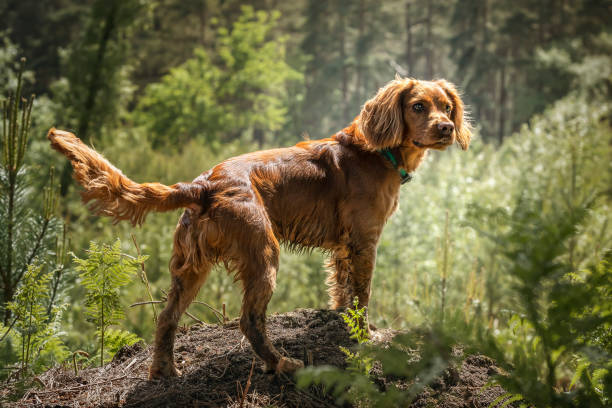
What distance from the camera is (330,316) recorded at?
130 inches

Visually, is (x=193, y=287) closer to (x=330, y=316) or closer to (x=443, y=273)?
(x=330, y=316)

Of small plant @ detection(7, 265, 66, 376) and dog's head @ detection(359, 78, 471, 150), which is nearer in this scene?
small plant @ detection(7, 265, 66, 376)

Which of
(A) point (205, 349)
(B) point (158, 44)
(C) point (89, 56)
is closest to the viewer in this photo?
(A) point (205, 349)

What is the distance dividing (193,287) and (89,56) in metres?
5.60

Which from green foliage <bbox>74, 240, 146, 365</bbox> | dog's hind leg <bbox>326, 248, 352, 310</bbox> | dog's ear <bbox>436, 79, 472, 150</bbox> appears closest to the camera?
green foliage <bbox>74, 240, 146, 365</bbox>

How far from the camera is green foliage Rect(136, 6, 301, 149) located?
16.2m

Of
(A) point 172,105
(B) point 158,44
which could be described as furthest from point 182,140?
(B) point 158,44

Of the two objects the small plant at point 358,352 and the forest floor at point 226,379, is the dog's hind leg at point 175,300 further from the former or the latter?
the small plant at point 358,352

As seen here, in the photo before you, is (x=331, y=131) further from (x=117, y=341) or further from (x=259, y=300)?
(x=259, y=300)

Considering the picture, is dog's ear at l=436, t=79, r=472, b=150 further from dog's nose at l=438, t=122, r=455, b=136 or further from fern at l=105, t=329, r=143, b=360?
fern at l=105, t=329, r=143, b=360

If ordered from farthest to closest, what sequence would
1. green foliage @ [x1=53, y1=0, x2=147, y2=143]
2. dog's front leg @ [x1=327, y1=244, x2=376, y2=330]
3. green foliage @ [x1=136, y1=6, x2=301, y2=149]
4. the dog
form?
green foliage @ [x1=136, y1=6, x2=301, y2=149], green foliage @ [x1=53, y1=0, x2=147, y2=143], dog's front leg @ [x1=327, y1=244, x2=376, y2=330], the dog

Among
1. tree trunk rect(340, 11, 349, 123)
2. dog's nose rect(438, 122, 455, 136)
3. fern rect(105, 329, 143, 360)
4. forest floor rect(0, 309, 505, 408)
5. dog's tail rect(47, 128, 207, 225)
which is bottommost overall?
fern rect(105, 329, 143, 360)

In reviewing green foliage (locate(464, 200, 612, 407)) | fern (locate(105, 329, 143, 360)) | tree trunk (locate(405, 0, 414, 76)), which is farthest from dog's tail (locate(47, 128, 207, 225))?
tree trunk (locate(405, 0, 414, 76))

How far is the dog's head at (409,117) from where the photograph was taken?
321 centimetres
